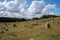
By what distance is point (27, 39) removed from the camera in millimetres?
34562

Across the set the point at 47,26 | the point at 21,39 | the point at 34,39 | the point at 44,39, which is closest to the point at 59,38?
the point at 44,39

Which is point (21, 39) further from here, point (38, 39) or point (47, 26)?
point (47, 26)

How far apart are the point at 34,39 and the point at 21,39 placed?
321 centimetres

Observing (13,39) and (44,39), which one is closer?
(44,39)

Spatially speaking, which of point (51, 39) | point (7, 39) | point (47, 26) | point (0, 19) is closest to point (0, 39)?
point (7, 39)

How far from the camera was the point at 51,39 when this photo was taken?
110ft

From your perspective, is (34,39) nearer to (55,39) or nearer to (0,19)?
(55,39)

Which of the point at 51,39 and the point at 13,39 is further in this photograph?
the point at 13,39

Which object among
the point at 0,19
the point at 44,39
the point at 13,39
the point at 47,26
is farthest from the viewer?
the point at 0,19

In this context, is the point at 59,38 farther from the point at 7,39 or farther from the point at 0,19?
the point at 0,19

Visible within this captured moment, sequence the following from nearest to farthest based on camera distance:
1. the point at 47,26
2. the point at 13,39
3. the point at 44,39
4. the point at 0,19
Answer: the point at 44,39 < the point at 13,39 < the point at 47,26 < the point at 0,19

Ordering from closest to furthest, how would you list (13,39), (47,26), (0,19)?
(13,39)
(47,26)
(0,19)

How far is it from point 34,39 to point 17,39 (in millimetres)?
4325

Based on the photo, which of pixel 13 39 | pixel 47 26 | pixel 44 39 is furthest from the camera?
pixel 47 26
